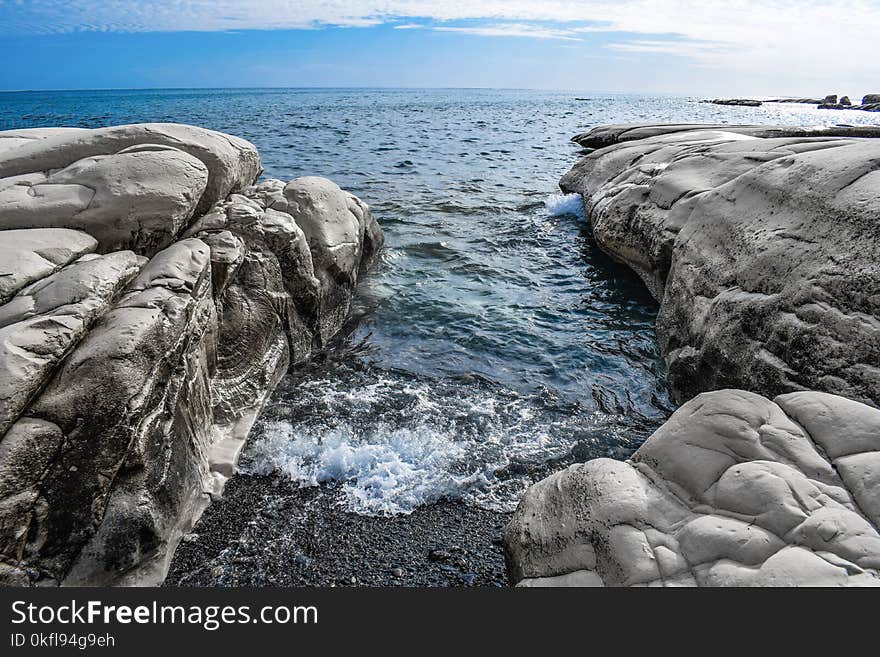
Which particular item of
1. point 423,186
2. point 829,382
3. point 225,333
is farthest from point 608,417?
point 423,186

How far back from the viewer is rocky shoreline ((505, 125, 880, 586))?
2.96m

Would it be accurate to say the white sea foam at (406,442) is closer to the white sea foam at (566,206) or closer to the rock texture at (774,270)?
the rock texture at (774,270)

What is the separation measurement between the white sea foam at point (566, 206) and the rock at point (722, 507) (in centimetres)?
1197

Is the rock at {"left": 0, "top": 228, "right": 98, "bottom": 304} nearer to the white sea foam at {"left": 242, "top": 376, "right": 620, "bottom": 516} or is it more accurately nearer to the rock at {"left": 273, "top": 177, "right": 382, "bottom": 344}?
the white sea foam at {"left": 242, "top": 376, "right": 620, "bottom": 516}

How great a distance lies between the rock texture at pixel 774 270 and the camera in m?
4.87

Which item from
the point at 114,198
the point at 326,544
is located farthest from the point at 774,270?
the point at 114,198

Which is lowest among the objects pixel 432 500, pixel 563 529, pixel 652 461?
pixel 432 500

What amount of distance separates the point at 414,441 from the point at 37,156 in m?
5.63

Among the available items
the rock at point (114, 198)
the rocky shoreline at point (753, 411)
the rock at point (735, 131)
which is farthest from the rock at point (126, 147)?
the rock at point (735, 131)

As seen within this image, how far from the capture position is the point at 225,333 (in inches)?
242

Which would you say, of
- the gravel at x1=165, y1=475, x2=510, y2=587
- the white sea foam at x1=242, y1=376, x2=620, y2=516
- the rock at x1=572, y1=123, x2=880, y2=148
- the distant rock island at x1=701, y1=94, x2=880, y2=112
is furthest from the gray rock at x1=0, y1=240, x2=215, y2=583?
the distant rock island at x1=701, y1=94, x2=880, y2=112

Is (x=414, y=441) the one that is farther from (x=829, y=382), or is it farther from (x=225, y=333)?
(x=829, y=382)

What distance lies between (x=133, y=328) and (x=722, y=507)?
4536 mm

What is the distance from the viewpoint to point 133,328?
167 inches
